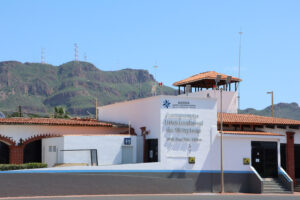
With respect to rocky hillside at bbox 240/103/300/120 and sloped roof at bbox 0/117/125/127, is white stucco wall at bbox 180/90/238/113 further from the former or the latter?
rocky hillside at bbox 240/103/300/120

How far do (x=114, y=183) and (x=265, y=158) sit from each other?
40.3 ft

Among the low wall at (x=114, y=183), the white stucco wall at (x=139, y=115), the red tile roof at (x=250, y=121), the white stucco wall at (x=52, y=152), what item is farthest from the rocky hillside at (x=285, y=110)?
the white stucco wall at (x=52, y=152)

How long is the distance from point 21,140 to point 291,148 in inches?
837

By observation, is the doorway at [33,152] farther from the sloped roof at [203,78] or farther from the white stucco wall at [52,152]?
the sloped roof at [203,78]

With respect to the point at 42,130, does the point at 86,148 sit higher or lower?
lower

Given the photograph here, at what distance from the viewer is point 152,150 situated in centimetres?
3294

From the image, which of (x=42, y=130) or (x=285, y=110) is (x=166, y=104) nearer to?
(x=42, y=130)

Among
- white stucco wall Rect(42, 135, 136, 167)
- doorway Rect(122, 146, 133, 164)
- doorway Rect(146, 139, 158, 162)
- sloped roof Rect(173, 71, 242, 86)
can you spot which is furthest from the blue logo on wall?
sloped roof Rect(173, 71, 242, 86)

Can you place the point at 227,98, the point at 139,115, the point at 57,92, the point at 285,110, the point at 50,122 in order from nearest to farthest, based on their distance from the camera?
the point at 50,122 → the point at 139,115 → the point at 227,98 → the point at 285,110 → the point at 57,92

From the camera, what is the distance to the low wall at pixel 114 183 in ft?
88.1

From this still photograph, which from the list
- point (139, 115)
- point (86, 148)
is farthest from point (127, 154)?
point (139, 115)

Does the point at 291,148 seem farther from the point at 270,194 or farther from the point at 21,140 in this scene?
the point at 21,140

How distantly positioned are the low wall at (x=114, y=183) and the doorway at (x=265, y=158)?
1.61 m

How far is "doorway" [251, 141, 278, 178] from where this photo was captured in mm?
34250
